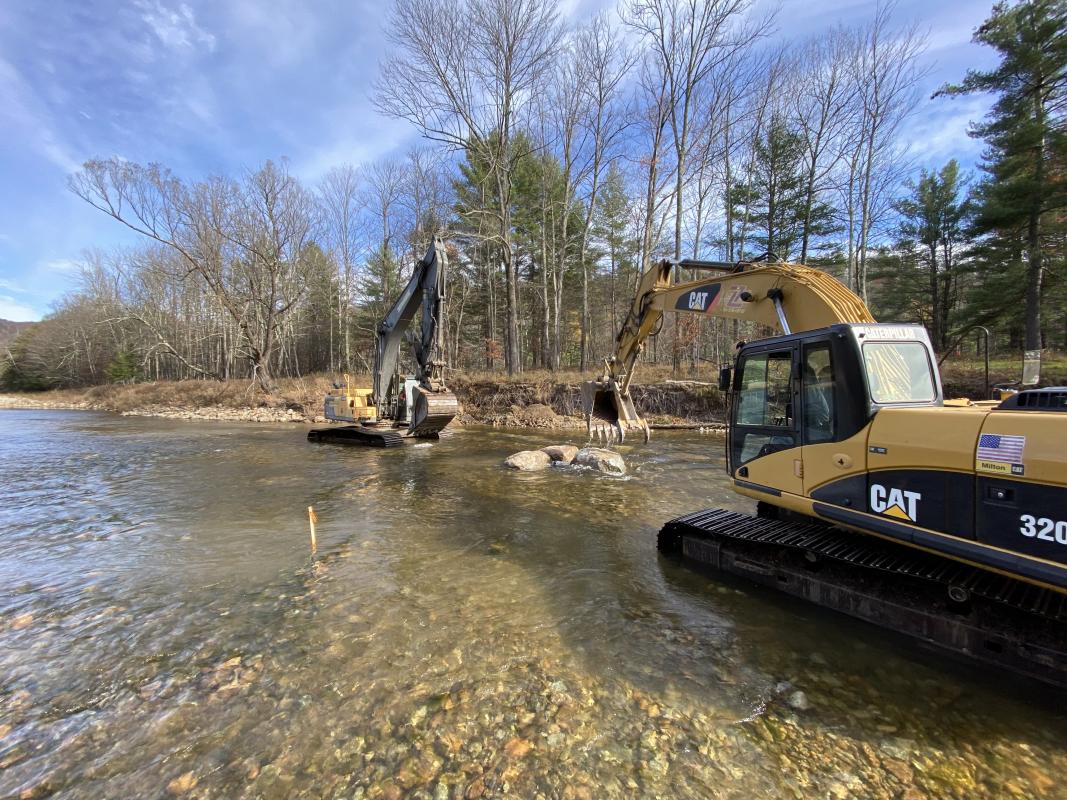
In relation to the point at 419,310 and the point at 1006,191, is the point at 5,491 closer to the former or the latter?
the point at 419,310

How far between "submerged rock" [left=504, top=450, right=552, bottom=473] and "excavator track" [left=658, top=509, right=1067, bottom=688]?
604 centimetres

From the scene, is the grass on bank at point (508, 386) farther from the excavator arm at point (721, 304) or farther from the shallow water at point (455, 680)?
the shallow water at point (455, 680)

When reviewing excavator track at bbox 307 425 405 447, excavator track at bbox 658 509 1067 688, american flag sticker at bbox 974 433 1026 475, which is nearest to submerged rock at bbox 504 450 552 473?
excavator track at bbox 307 425 405 447

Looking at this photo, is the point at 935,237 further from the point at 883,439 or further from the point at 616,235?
the point at 883,439

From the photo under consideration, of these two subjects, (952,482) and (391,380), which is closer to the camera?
(952,482)

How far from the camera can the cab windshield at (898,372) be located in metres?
3.92

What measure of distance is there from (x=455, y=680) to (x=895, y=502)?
3.36 m

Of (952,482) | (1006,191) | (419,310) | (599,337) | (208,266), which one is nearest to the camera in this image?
(952,482)

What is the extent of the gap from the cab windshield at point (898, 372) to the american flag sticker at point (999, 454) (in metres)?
0.86

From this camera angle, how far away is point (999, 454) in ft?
9.75

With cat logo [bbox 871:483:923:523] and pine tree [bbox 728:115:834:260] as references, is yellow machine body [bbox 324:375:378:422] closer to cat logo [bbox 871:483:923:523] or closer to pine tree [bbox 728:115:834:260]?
Result: cat logo [bbox 871:483:923:523]

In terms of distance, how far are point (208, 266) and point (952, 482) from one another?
35.6m

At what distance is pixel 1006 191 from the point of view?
1727 centimetres

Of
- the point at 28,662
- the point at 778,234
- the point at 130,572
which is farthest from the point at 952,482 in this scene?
the point at 778,234
